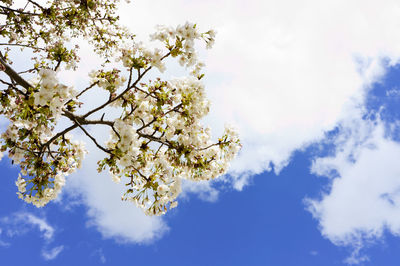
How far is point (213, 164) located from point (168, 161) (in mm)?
1044

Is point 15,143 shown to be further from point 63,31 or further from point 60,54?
point 63,31

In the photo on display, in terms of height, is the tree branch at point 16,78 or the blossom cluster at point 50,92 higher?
the tree branch at point 16,78

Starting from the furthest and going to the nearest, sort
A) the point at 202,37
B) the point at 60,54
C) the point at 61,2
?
the point at 61,2 → the point at 60,54 → the point at 202,37

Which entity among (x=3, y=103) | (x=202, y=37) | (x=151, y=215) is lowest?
(x=151, y=215)

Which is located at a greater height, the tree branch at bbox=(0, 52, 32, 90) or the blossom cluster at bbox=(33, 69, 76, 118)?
the tree branch at bbox=(0, 52, 32, 90)

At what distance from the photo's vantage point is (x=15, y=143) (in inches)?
A: 244

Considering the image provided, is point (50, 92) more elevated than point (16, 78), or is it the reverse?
point (16, 78)

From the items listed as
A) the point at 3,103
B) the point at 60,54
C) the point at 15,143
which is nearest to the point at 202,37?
the point at 60,54

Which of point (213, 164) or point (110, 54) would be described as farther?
point (110, 54)

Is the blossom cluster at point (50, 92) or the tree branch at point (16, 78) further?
the tree branch at point (16, 78)

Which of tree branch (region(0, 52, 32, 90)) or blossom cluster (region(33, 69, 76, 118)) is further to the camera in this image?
tree branch (region(0, 52, 32, 90))

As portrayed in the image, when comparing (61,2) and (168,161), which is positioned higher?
(61,2)

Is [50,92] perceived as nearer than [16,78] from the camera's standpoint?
Yes

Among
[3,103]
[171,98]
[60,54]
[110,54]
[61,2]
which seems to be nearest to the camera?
[3,103]
